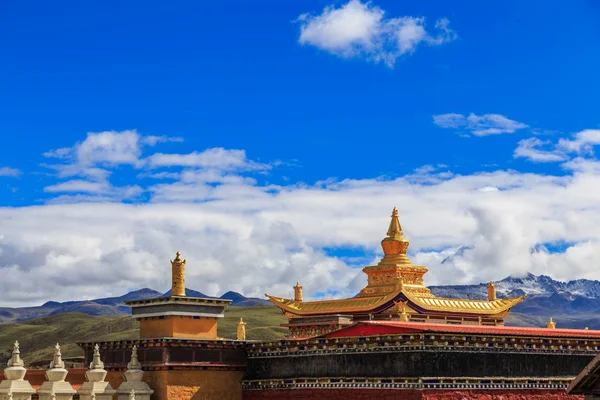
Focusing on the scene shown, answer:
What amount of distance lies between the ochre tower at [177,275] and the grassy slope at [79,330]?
10442 centimetres

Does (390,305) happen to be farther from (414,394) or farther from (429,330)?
(414,394)

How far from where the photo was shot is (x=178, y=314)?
38.5m

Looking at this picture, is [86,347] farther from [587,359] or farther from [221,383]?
[587,359]

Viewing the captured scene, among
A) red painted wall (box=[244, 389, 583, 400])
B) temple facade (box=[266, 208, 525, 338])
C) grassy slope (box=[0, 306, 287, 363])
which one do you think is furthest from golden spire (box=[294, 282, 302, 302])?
grassy slope (box=[0, 306, 287, 363])

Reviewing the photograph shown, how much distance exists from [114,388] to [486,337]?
15.5m

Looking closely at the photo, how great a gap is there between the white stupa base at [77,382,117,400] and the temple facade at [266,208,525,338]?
414 inches

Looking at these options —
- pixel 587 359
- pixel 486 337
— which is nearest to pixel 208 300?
pixel 486 337

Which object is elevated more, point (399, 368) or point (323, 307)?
point (323, 307)

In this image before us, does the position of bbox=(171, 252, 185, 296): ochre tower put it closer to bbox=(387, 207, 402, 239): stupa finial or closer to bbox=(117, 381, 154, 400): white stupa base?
bbox=(117, 381, 154, 400): white stupa base

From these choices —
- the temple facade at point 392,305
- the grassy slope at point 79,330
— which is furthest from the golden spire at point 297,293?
the grassy slope at point 79,330

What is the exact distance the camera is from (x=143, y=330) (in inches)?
1569

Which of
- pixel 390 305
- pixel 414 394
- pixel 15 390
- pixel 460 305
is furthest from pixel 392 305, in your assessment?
pixel 15 390

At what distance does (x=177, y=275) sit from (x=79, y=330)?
139 m

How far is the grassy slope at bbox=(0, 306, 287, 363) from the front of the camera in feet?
495
